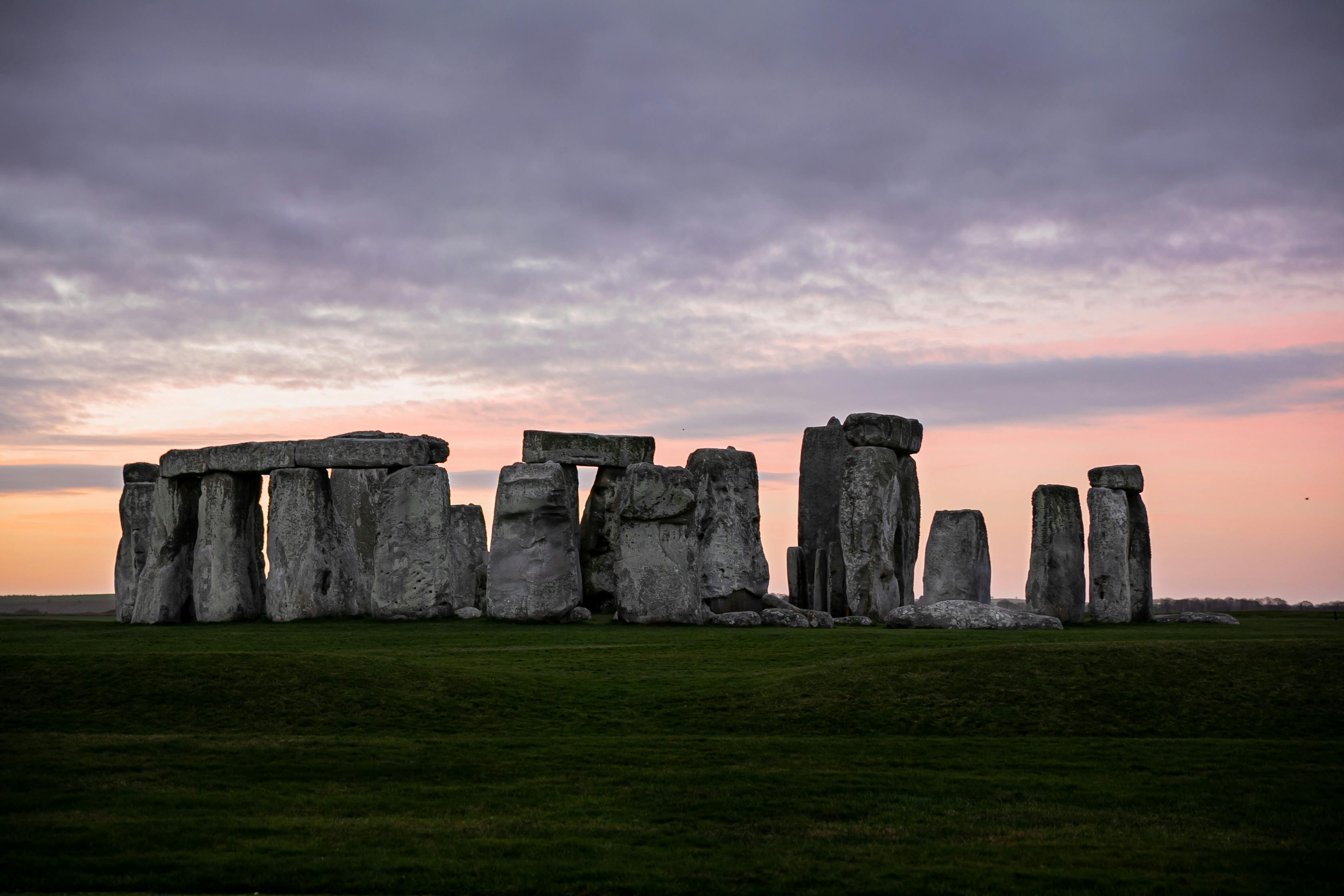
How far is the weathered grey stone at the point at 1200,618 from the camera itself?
73.2 feet

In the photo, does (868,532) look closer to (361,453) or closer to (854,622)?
(854,622)

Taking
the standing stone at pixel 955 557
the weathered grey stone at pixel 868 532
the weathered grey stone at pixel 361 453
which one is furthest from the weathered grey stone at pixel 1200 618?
the weathered grey stone at pixel 361 453

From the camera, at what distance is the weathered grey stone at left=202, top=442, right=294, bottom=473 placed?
23.4m

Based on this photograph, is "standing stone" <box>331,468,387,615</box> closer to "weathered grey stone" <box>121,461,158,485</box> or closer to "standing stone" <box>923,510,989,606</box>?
"weathered grey stone" <box>121,461,158,485</box>

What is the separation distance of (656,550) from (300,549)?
6.71m

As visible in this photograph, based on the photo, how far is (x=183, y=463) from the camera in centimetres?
2405

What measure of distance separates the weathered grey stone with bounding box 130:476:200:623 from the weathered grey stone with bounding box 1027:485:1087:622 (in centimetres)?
1552

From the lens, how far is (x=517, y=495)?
22.0 meters

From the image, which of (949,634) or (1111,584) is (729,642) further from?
(1111,584)

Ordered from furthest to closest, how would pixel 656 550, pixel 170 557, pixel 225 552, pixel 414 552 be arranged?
pixel 170 557 < pixel 225 552 < pixel 414 552 < pixel 656 550

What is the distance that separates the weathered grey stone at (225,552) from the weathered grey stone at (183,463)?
0.80 feet

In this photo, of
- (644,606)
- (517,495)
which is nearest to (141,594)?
(517,495)

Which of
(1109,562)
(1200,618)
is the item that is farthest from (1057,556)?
(1200,618)

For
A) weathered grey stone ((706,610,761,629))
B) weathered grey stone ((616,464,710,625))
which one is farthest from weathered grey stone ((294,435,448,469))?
weathered grey stone ((706,610,761,629))
